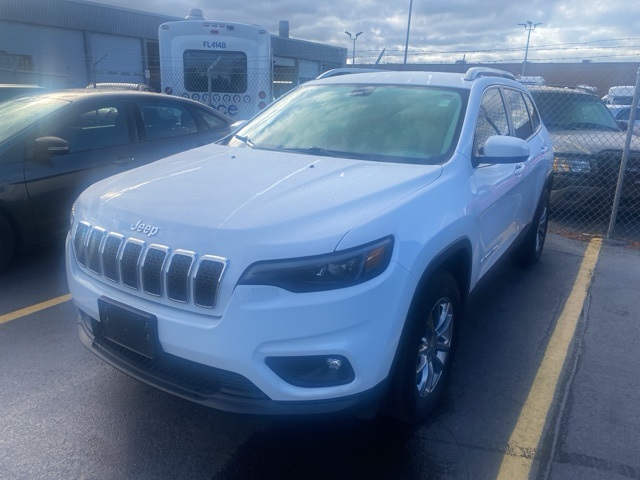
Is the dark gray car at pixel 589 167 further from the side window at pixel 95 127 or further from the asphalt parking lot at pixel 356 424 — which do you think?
the side window at pixel 95 127

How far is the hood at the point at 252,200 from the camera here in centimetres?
238

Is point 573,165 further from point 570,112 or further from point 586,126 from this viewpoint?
point 570,112

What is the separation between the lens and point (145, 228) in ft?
8.39

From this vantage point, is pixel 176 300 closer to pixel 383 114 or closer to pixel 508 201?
pixel 383 114

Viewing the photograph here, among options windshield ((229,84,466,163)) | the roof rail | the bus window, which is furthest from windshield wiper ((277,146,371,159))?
the bus window

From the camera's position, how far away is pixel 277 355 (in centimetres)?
231

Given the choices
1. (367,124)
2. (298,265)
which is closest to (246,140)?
(367,124)

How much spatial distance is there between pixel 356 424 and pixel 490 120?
7.56 ft

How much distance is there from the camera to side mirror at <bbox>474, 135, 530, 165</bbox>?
3.39 meters

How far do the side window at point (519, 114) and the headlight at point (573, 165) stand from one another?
2.27m

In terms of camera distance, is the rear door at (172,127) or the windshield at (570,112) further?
the windshield at (570,112)

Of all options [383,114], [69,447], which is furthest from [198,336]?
[383,114]

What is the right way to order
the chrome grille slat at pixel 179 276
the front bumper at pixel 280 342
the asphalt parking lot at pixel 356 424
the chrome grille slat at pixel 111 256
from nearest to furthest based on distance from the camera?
1. the front bumper at pixel 280 342
2. the chrome grille slat at pixel 179 276
3. the chrome grille slat at pixel 111 256
4. the asphalt parking lot at pixel 356 424

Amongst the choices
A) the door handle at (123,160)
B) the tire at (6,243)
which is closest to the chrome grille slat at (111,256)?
the tire at (6,243)
